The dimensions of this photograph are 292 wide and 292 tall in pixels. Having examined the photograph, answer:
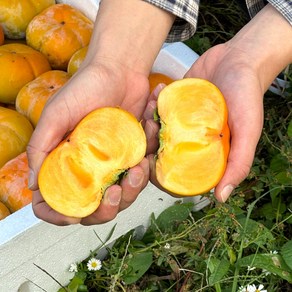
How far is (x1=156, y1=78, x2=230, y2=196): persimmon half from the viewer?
100 cm

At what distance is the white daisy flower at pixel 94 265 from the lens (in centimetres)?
140

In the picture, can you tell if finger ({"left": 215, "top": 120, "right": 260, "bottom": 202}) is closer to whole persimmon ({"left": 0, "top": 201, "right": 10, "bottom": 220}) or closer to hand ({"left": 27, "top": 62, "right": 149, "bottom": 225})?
hand ({"left": 27, "top": 62, "right": 149, "bottom": 225})

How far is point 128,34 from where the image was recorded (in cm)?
122

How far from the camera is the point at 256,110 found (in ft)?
3.58

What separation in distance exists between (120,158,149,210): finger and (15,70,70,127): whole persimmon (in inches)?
18.7

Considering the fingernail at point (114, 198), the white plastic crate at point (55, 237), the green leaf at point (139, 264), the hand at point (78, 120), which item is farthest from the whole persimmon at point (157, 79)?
the fingernail at point (114, 198)

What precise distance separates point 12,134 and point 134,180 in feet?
1.54

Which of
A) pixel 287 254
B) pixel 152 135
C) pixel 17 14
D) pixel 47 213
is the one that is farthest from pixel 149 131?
pixel 17 14

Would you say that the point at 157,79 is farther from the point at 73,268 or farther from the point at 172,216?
the point at 73,268

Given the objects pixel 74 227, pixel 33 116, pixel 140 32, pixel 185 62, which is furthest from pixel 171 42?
pixel 74 227

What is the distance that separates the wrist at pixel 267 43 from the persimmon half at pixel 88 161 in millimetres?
313

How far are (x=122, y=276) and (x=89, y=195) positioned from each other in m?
0.42

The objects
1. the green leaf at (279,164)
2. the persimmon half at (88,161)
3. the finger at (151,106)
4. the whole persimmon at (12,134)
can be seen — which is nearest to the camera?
the persimmon half at (88,161)

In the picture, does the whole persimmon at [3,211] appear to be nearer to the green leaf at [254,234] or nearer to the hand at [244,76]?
the hand at [244,76]
